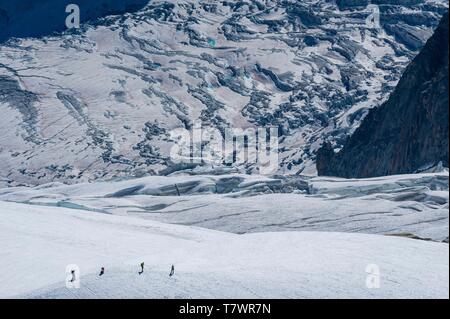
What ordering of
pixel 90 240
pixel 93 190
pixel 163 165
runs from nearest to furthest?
pixel 90 240, pixel 93 190, pixel 163 165

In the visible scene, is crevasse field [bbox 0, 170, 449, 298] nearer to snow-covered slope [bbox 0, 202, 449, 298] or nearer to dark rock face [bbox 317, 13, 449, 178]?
snow-covered slope [bbox 0, 202, 449, 298]

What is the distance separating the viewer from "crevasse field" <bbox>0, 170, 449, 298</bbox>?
41.8 m

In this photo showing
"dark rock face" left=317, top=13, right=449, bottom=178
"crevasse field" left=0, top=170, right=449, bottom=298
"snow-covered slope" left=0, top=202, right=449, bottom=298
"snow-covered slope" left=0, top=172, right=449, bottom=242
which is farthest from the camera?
"dark rock face" left=317, top=13, right=449, bottom=178

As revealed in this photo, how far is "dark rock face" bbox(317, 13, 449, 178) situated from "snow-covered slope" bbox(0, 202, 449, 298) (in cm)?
5657

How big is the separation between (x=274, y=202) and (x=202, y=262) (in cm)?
5128

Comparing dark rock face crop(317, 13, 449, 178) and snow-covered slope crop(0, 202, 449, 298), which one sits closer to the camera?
snow-covered slope crop(0, 202, 449, 298)

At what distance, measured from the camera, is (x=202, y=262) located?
49.4m

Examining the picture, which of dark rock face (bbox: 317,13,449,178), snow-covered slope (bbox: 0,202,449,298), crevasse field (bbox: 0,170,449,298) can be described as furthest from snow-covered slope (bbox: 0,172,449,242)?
dark rock face (bbox: 317,13,449,178)

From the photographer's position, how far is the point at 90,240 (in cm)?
6944

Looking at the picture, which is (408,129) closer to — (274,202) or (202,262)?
(274,202)

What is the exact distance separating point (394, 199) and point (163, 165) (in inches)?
4188
